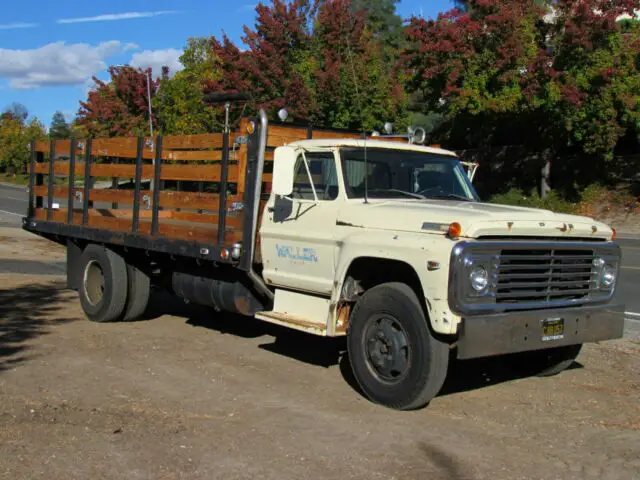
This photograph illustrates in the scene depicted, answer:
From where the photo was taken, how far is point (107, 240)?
9289mm

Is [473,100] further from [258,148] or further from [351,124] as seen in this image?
[258,148]

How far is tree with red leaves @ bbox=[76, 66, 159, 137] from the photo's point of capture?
41281mm

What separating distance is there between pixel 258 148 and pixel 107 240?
9.63 feet

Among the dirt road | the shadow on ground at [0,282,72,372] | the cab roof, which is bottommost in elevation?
the shadow on ground at [0,282,72,372]

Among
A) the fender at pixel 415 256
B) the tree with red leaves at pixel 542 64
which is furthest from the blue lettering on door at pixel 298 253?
the tree with red leaves at pixel 542 64

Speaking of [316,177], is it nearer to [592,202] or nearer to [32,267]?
[32,267]

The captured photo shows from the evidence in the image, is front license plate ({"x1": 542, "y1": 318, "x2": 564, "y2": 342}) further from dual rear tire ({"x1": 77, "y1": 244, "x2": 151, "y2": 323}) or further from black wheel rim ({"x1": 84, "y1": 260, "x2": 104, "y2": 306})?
black wheel rim ({"x1": 84, "y1": 260, "x2": 104, "y2": 306})

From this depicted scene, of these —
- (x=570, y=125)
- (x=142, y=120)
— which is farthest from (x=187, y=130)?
(x=570, y=125)

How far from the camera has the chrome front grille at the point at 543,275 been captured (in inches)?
227

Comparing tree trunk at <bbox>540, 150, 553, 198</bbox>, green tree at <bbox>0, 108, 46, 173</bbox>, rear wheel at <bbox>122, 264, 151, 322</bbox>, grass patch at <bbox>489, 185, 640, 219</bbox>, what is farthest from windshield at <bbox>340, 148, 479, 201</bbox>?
green tree at <bbox>0, 108, 46, 173</bbox>

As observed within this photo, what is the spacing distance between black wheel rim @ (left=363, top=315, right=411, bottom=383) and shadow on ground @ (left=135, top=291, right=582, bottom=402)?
1.76 feet

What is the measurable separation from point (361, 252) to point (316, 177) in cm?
111

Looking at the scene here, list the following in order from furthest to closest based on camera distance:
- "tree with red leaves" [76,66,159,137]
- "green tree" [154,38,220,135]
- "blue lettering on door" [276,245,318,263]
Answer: "tree with red leaves" [76,66,159,137], "green tree" [154,38,220,135], "blue lettering on door" [276,245,318,263]

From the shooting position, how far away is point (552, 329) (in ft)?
19.6
